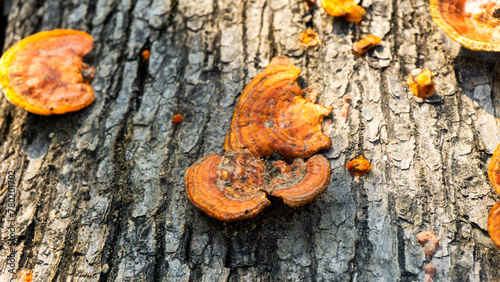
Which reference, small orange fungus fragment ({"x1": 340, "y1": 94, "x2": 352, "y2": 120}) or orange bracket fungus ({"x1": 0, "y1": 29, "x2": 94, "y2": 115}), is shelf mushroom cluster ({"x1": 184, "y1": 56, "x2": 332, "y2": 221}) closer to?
small orange fungus fragment ({"x1": 340, "y1": 94, "x2": 352, "y2": 120})

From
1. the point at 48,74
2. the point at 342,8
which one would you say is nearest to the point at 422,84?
the point at 342,8

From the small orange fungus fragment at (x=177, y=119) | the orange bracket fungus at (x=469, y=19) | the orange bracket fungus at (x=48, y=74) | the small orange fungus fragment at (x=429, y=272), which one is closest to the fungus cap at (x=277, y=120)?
the small orange fungus fragment at (x=177, y=119)

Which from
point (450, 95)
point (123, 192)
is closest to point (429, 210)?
point (450, 95)

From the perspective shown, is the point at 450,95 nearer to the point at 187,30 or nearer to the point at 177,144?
the point at 177,144

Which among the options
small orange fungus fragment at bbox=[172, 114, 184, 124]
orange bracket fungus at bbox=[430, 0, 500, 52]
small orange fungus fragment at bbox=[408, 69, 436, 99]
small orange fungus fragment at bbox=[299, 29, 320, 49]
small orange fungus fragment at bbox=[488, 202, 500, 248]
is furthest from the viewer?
small orange fungus fragment at bbox=[299, 29, 320, 49]

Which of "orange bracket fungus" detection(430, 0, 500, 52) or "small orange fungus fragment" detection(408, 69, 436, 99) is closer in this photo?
"orange bracket fungus" detection(430, 0, 500, 52)

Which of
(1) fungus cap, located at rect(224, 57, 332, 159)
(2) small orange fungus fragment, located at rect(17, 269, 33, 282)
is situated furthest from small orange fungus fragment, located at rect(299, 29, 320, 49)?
(2) small orange fungus fragment, located at rect(17, 269, 33, 282)
